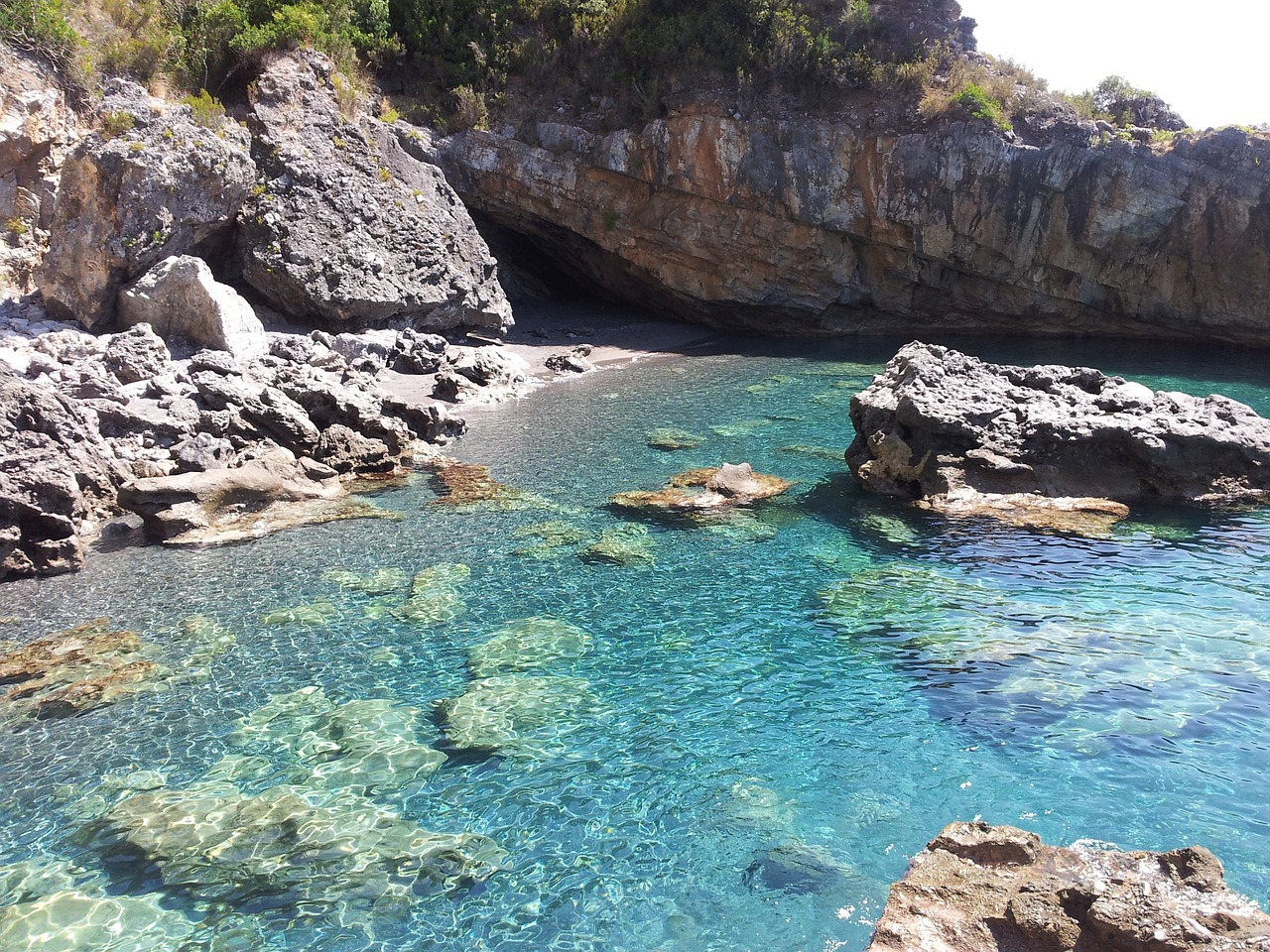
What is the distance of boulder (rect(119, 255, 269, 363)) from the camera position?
20469 mm

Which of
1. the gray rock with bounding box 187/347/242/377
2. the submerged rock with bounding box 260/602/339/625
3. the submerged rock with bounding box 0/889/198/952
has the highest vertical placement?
the gray rock with bounding box 187/347/242/377

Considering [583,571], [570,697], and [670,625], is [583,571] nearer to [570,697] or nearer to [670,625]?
[670,625]

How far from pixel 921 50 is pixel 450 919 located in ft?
113

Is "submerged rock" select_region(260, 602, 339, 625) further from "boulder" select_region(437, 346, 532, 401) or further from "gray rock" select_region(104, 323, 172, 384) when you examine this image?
"boulder" select_region(437, 346, 532, 401)

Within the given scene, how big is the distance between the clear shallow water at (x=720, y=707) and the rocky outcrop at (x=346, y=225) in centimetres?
1228

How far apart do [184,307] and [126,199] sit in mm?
2841

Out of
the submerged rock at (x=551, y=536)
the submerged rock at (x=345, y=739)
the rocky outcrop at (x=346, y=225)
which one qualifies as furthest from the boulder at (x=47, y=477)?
the rocky outcrop at (x=346, y=225)

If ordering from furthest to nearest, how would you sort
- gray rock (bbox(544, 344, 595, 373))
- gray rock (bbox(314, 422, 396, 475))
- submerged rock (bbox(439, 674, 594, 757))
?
gray rock (bbox(544, 344, 595, 373)), gray rock (bbox(314, 422, 396, 475)), submerged rock (bbox(439, 674, 594, 757))

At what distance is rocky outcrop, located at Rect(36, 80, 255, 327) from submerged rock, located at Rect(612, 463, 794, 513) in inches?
558

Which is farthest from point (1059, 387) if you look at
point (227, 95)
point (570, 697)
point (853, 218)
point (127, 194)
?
point (227, 95)

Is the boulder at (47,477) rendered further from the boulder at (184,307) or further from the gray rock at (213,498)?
the boulder at (184,307)

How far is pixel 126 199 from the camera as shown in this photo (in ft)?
66.8

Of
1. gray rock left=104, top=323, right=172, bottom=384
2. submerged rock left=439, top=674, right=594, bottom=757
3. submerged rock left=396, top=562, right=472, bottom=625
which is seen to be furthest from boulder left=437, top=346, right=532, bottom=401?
submerged rock left=439, top=674, right=594, bottom=757

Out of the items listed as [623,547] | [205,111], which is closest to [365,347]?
[205,111]
